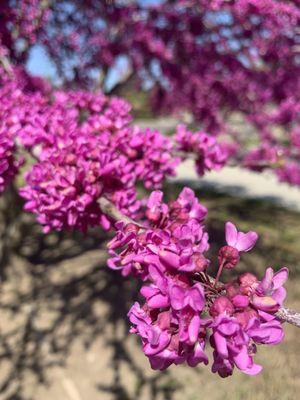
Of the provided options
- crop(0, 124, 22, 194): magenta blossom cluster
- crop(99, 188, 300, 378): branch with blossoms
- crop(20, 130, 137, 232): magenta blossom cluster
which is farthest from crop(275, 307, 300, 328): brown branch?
crop(0, 124, 22, 194): magenta blossom cluster

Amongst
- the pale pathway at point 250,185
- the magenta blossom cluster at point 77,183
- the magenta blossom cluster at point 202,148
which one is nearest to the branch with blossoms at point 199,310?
the magenta blossom cluster at point 77,183

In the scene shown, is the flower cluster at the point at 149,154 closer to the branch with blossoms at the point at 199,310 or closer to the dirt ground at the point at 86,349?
the branch with blossoms at the point at 199,310

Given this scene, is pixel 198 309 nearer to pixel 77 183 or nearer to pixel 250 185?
pixel 77 183

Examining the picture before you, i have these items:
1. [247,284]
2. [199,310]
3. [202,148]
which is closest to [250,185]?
[202,148]

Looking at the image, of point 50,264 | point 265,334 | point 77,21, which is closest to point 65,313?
point 50,264

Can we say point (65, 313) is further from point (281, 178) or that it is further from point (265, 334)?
point (281, 178)

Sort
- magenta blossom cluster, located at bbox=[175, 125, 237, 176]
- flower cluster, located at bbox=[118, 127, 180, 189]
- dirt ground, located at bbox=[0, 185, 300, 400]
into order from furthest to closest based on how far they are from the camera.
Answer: dirt ground, located at bbox=[0, 185, 300, 400] → magenta blossom cluster, located at bbox=[175, 125, 237, 176] → flower cluster, located at bbox=[118, 127, 180, 189]

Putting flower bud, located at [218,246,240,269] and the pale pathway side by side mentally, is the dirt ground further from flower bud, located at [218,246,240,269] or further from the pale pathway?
the pale pathway

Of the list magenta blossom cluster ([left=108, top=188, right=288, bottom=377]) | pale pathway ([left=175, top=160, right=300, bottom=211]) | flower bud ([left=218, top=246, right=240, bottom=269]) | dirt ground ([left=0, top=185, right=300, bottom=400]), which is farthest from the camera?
pale pathway ([left=175, top=160, right=300, bottom=211])
